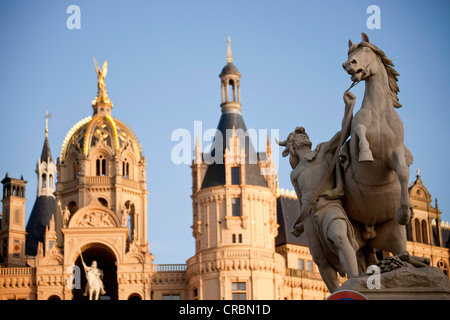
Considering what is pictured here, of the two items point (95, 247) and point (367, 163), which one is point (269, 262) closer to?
point (95, 247)

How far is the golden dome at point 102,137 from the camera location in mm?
A: 84938

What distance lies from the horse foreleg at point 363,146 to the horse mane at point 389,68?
0.91m

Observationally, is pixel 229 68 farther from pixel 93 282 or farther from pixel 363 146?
pixel 363 146

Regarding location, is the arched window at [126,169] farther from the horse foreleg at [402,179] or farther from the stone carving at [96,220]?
the horse foreleg at [402,179]

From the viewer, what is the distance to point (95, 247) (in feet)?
261

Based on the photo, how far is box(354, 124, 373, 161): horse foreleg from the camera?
1166cm

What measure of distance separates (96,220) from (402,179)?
224ft

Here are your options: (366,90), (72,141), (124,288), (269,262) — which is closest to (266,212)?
(269,262)

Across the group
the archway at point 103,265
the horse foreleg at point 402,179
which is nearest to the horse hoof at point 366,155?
the horse foreleg at point 402,179
